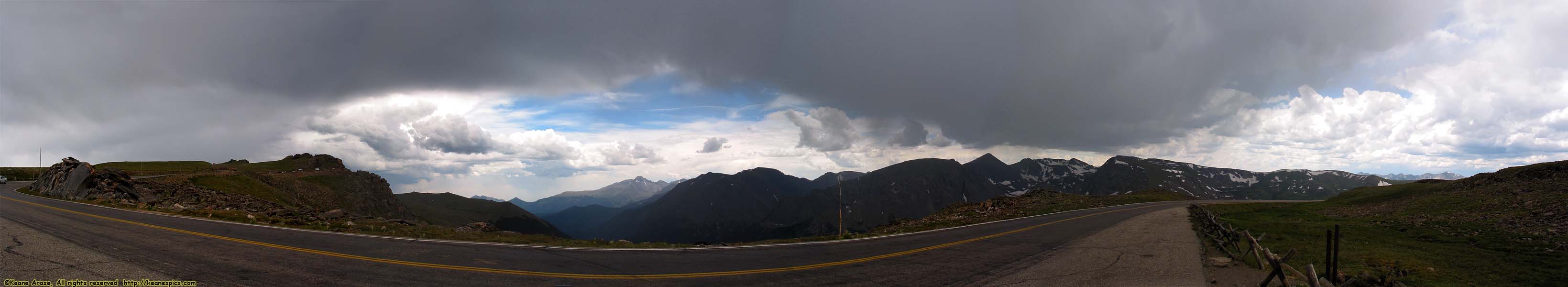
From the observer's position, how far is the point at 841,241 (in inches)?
1061

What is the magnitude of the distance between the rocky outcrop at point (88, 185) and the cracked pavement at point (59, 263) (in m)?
34.6

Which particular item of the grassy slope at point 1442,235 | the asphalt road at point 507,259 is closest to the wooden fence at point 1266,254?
the grassy slope at point 1442,235

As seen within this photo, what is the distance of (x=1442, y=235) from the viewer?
75.8ft

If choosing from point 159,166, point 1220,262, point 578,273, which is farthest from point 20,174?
point 1220,262

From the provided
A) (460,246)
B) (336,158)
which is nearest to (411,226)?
(460,246)

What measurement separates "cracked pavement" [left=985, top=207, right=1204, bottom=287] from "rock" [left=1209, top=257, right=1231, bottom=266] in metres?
0.40

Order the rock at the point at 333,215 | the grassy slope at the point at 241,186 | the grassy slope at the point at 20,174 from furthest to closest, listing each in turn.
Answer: the grassy slope at the point at 20,174 < the grassy slope at the point at 241,186 < the rock at the point at 333,215

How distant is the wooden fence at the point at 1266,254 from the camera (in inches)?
499

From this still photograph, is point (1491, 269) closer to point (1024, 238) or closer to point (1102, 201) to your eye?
point (1024, 238)

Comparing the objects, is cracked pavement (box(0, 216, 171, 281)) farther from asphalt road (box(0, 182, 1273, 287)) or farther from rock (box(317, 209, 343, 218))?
rock (box(317, 209, 343, 218))

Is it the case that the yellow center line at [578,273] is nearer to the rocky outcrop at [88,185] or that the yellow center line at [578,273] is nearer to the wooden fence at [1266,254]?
the wooden fence at [1266,254]

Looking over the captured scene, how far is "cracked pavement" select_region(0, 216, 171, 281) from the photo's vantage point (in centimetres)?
1434

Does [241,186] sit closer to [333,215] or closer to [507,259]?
[333,215]

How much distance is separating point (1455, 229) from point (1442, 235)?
2.24 metres
